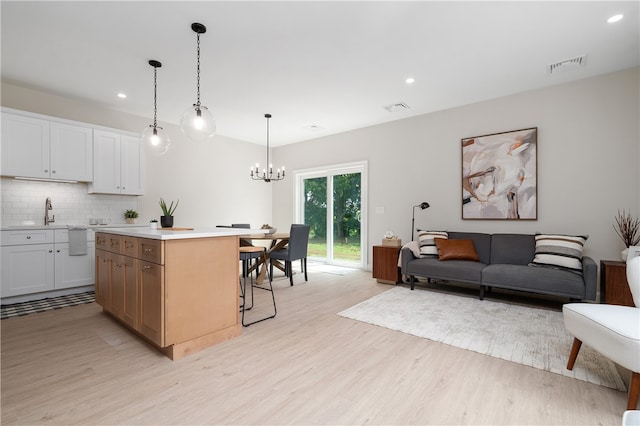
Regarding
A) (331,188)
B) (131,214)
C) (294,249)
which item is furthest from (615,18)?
(131,214)

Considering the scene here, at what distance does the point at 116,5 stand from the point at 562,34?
Answer: 3912mm

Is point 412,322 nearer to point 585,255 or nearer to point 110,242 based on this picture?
point 585,255

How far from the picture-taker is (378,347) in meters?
2.46

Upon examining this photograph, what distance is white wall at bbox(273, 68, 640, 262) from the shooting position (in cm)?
356

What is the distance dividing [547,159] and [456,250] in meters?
1.68

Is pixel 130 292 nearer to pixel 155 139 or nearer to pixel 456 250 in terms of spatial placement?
pixel 155 139

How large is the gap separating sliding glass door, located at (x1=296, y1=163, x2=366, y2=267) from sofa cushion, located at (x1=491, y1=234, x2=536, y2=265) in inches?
92.9

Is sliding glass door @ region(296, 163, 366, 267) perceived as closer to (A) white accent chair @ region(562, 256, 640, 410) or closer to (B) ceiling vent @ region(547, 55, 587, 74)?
(B) ceiling vent @ region(547, 55, 587, 74)

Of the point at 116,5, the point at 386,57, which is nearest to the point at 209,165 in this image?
the point at 116,5

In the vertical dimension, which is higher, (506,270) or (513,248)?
(513,248)

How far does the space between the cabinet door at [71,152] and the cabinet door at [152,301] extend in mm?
2726

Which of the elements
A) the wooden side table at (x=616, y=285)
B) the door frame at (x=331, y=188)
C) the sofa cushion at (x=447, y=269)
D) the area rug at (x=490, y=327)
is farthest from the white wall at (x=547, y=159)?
the area rug at (x=490, y=327)

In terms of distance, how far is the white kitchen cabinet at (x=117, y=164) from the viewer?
172 inches

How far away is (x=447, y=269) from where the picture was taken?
156 inches
